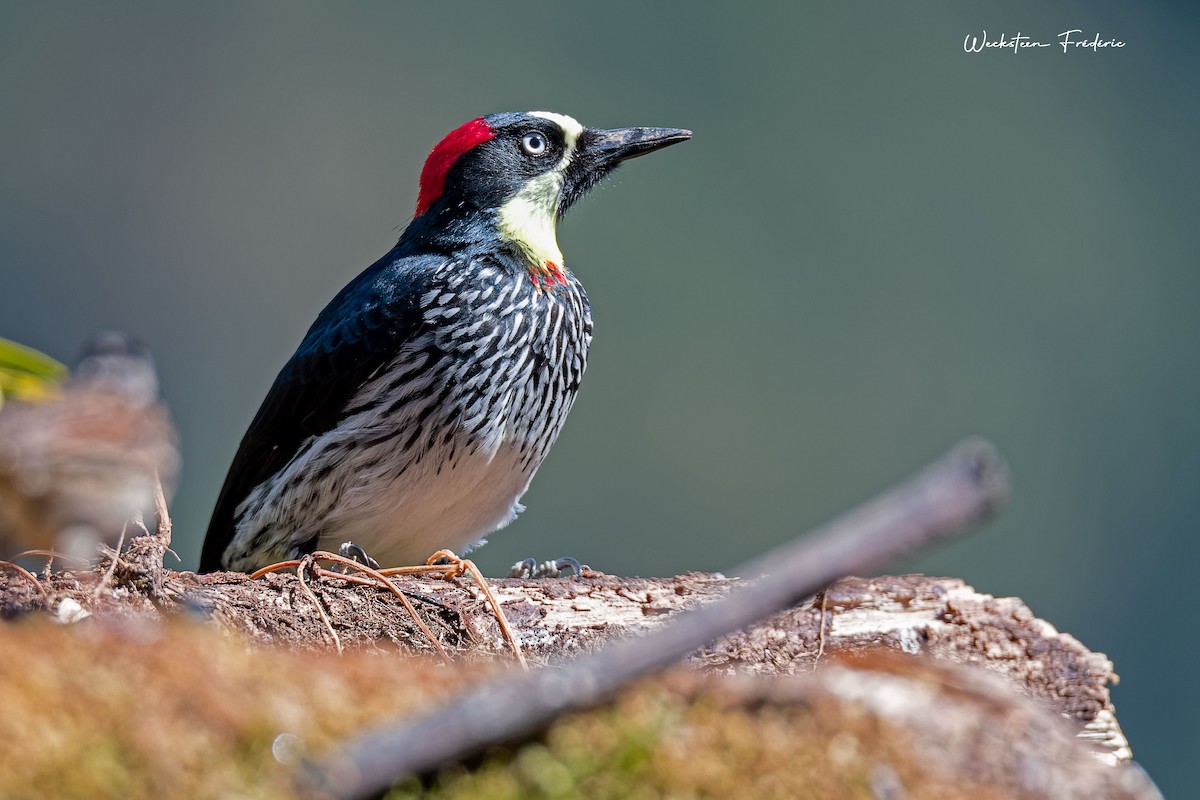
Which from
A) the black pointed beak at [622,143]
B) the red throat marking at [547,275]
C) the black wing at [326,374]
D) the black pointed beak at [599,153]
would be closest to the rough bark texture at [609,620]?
the black wing at [326,374]

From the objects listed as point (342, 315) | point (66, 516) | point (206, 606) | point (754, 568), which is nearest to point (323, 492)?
point (342, 315)

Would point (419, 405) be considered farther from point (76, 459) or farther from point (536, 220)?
point (76, 459)

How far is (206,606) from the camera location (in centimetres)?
315

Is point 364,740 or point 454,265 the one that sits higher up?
point 454,265

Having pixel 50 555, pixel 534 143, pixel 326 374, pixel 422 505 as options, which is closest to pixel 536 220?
pixel 534 143

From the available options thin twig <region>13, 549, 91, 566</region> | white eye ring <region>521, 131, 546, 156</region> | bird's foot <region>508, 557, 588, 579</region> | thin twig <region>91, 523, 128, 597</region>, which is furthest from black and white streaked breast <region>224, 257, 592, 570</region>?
thin twig <region>13, 549, 91, 566</region>

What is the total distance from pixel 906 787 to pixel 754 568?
1.39 feet

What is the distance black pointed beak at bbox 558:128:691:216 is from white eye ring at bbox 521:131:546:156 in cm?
16

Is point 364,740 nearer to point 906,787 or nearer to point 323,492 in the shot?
point 906,787

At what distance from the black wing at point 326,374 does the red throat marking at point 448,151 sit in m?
0.53

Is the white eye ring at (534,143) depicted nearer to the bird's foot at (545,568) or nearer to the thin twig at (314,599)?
the bird's foot at (545,568)

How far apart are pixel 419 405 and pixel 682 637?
327 cm

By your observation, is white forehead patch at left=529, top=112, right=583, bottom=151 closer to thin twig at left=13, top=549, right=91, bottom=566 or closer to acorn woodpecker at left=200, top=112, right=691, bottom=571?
acorn woodpecker at left=200, top=112, right=691, bottom=571

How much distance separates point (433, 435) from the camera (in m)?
4.76
